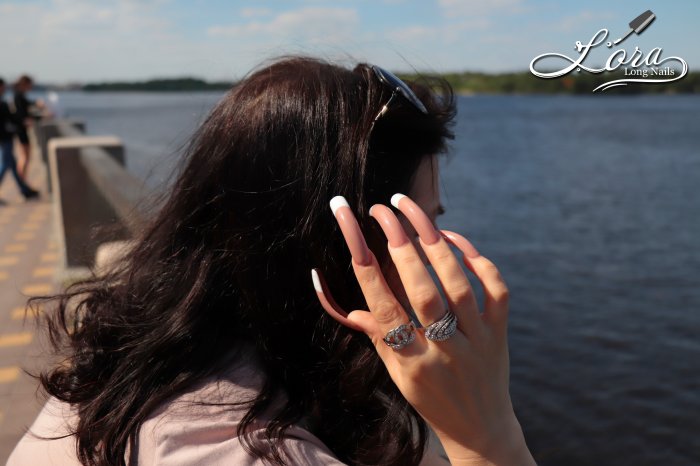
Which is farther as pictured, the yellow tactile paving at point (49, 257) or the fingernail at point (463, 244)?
the yellow tactile paving at point (49, 257)

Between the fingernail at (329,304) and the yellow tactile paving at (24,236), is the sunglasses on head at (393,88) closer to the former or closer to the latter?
the fingernail at (329,304)

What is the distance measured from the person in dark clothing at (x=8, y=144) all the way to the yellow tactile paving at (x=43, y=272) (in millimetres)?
5008

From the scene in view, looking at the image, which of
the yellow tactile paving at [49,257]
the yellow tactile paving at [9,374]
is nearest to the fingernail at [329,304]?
the yellow tactile paving at [9,374]

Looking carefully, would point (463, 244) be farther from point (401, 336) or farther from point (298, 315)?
point (298, 315)

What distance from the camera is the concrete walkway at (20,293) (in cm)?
402

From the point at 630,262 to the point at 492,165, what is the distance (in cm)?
1401

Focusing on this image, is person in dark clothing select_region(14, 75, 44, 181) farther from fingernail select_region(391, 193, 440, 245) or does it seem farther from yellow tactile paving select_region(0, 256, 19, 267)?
fingernail select_region(391, 193, 440, 245)

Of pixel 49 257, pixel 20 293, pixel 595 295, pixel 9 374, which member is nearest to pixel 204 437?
pixel 20 293

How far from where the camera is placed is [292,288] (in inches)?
64.1

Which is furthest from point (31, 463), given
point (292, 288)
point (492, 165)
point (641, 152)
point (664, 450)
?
point (641, 152)

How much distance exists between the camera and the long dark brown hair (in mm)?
1527

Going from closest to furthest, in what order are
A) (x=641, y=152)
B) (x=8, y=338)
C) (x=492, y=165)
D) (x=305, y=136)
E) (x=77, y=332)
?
(x=305, y=136)
(x=77, y=332)
(x=8, y=338)
(x=492, y=165)
(x=641, y=152)

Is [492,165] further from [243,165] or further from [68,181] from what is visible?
[243,165]

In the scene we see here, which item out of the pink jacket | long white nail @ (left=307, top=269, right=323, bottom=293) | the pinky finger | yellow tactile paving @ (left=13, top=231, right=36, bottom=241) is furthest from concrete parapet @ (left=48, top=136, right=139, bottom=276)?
the pinky finger
